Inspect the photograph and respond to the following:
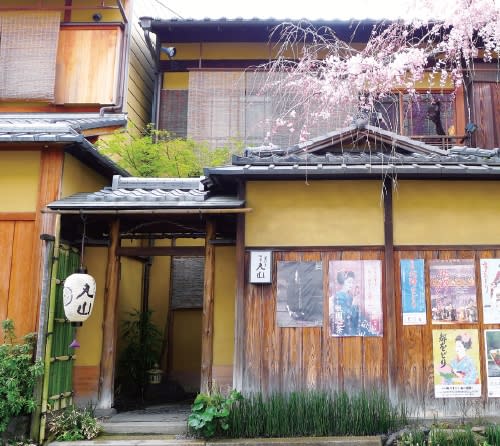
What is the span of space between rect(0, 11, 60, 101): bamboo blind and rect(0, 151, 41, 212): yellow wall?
4077 millimetres

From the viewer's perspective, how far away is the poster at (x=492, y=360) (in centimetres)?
774

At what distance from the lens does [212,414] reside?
721 cm

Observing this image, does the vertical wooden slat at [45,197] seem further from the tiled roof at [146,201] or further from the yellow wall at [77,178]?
the tiled roof at [146,201]

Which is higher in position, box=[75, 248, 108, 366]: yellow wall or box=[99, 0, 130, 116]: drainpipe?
box=[99, 0, 130, 116]: drainpipe

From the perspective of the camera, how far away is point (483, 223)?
26.7 feet

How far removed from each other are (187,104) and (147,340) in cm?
693

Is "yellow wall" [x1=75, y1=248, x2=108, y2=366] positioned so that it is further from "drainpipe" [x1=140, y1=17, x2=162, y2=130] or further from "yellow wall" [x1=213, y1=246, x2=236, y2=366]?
"drainpipe" [x1=140, y1=17, x2=162, y2=130]

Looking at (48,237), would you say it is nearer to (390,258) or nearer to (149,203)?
(149,203)

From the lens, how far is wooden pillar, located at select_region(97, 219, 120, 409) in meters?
8.49

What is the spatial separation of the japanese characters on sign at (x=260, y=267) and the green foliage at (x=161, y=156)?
16.9 ft

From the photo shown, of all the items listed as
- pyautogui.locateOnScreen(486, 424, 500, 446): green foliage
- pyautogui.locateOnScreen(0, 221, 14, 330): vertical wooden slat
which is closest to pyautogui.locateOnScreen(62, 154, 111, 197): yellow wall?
pyautogui.locateOnScreen(0, 221, 14, 330): vertical wooden slat

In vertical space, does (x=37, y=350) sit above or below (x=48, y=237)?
below

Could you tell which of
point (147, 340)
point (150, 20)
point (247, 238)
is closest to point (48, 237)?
point (247, 238)

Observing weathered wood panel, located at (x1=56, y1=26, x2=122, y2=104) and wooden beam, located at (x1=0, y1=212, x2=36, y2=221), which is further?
weathered wood panel, located at (x1=56, y1=26, x2=122, y2=104)
